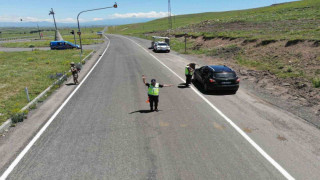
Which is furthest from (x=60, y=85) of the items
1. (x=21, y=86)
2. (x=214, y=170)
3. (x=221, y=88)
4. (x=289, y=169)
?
(x=289, y=169)

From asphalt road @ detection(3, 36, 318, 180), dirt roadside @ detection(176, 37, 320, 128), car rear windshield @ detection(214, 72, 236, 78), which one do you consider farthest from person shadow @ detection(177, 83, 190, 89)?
dirt roadside @ detection(176, 37, 320, 128)

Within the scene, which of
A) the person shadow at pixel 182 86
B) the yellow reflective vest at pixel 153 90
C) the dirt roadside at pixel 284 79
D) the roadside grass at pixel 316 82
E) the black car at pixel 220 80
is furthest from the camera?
the person shadow at pixel 182 86

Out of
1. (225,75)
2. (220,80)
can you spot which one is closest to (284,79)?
(225,75)

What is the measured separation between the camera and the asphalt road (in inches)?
241

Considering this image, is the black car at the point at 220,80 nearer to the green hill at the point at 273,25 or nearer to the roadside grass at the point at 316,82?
the roadside grass at the point at 316,82

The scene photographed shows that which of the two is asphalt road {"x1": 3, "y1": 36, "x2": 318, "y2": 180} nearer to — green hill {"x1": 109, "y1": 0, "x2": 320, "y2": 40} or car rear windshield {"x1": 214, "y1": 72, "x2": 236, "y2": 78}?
car rear windshield {"x1": 214, "y1": 72, "x2": 236, "y2": 78}

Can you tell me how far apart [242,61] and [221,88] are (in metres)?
11.5

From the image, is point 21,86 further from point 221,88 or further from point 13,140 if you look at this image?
point 221,88

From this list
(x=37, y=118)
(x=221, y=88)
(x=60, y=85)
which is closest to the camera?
(x=37, y=118)

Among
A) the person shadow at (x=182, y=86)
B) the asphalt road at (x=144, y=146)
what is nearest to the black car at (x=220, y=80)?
the asphalt road at (x=144, y=146)

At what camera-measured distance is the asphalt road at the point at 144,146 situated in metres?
6.11

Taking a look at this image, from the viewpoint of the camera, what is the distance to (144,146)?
7.44 meters

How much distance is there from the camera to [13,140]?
796 centimetres

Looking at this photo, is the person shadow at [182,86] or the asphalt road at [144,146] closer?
the asphalt road at [144,146]
